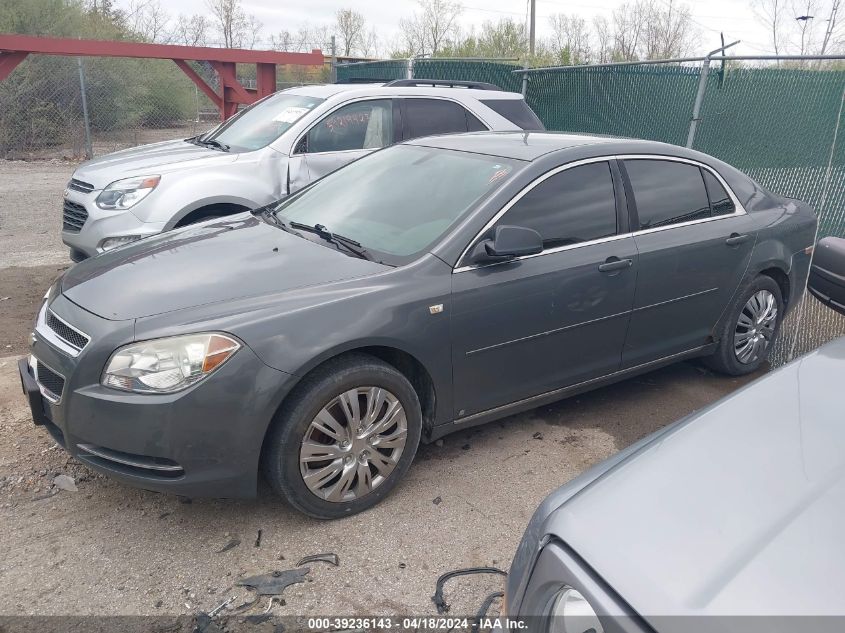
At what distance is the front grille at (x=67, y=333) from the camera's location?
291 cm

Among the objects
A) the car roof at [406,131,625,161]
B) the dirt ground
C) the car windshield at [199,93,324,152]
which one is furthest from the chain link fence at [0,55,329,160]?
the dirt ground

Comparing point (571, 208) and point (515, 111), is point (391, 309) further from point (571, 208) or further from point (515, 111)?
point (515, 111)

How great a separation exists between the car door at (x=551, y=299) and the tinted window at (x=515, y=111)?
11.4 feet

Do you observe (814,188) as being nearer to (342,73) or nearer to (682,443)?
(682,443)

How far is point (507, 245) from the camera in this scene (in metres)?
3.34

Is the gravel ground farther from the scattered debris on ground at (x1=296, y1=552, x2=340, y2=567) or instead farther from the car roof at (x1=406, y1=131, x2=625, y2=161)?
the scattered debris on ground at (x1=296, y1=552, x2=340, y2=567)

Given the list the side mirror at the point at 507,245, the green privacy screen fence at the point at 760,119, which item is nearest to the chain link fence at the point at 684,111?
the green privacy screen fence at the point at 760,119

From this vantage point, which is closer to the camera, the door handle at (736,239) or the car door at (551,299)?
the car door at (551,299)

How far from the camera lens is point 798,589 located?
137cm

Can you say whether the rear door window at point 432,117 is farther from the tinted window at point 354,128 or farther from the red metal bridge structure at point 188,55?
the red metal bridge structure at point 188,55

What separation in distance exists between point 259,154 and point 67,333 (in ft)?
11.7

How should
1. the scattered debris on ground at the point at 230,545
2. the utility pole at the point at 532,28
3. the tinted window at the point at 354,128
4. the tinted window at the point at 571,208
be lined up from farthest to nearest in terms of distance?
the utility pole at the point at 532,28
the tinted window at the point at 354,128
the tinted window at the point at 571,208
the scattered debris on ground at the point at 230,545

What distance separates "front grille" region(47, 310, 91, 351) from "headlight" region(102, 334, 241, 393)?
8.0 inches

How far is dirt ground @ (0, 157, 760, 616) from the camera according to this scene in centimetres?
274
